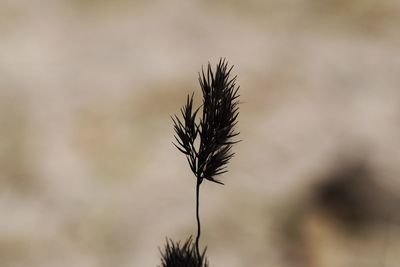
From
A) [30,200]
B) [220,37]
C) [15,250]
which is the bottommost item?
[15,250]

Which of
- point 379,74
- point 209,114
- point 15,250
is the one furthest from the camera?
point 379,74

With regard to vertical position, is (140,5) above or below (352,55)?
above

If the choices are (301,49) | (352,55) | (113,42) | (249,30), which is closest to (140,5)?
(113,42)

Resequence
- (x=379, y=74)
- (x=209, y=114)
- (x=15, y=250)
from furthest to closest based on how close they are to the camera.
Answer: (x=379, y=74), (x=15, y=250), (x=209, y=114)

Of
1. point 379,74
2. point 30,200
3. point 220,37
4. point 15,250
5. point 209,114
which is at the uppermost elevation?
point 220,37

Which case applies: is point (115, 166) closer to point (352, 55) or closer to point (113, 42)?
point (113, 42)

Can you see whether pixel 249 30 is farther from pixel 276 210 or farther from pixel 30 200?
pixel 30 200

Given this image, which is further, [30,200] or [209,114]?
[30,200]

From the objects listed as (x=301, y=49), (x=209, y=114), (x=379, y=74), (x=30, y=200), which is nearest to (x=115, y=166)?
(x=30, y=200)

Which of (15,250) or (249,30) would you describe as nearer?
(15,250)
